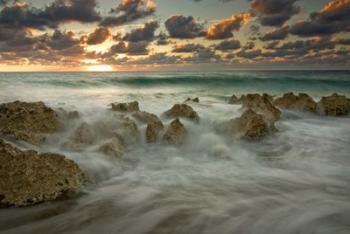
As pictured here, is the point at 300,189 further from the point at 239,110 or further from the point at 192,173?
the point at 239,110

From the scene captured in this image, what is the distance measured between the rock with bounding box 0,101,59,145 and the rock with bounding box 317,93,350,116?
7889 millimetres

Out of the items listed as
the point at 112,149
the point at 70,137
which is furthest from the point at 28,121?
the point at 112,149

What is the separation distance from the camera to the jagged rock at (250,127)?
6.54 metres

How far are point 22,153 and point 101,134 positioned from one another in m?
2.31

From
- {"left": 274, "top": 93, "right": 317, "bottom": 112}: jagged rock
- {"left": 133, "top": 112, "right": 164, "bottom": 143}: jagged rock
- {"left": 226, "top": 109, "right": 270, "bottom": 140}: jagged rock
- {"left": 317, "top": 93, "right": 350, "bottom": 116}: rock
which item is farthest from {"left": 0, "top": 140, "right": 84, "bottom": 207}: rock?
{"left": 317, "top": 93, "right": 350, "bottom": 116}: rock

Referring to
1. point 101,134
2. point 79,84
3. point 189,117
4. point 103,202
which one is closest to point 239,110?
point 189,117

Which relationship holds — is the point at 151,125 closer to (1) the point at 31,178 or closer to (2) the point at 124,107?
(2) the point at 124,107

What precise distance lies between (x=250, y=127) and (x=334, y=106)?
15.9ft

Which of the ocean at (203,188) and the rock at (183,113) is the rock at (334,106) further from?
the rock at (183,113)

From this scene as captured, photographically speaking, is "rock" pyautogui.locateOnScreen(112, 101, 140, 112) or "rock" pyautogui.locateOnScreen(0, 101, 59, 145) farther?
"rock" pyautogui.locateOnScreen(112, 101, 140, 112)

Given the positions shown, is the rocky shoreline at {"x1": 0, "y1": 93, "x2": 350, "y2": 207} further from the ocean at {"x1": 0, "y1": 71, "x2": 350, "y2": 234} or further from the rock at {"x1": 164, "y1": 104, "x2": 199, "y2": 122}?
the ocean at {"x1": 0, "y1": 71, "x2": 350, "y2": 234}

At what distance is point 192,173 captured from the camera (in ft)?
15.4

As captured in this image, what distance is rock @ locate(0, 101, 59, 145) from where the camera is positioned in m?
5.10

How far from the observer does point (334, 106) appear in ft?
32.9
